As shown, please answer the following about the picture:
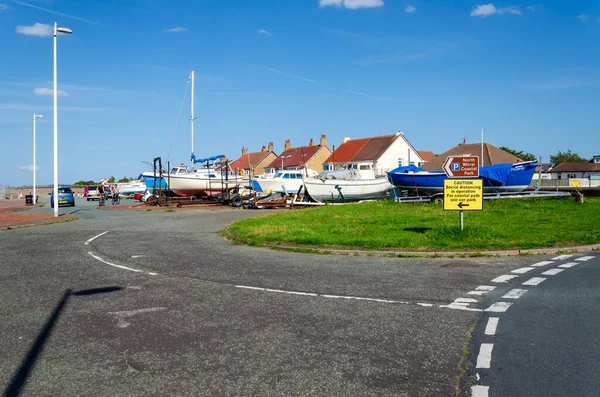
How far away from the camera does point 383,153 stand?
246 feet

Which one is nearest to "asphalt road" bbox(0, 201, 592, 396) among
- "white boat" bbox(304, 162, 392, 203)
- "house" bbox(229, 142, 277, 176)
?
"white boat" bbox(304, 162, 392, 203)

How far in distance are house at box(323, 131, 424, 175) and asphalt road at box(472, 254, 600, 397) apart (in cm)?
6415

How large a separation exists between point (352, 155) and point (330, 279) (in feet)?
238

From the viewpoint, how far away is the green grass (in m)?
14.2

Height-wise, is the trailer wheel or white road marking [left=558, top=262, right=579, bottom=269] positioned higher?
the trailer wheel

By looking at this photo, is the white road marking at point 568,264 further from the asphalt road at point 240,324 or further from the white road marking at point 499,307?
the white road marking at point 499,307

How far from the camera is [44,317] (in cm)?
712

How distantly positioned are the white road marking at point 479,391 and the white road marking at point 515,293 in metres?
3.92

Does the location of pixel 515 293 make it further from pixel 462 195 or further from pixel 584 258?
pixel 462 195

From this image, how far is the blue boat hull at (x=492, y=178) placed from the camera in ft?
103

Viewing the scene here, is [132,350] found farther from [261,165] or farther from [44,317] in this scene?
[261,165]

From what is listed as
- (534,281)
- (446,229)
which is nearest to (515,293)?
(534,281)

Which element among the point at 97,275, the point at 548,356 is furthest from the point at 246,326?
the point at 97,275

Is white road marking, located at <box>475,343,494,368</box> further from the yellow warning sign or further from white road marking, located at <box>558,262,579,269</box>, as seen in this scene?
the yellow warning sign
